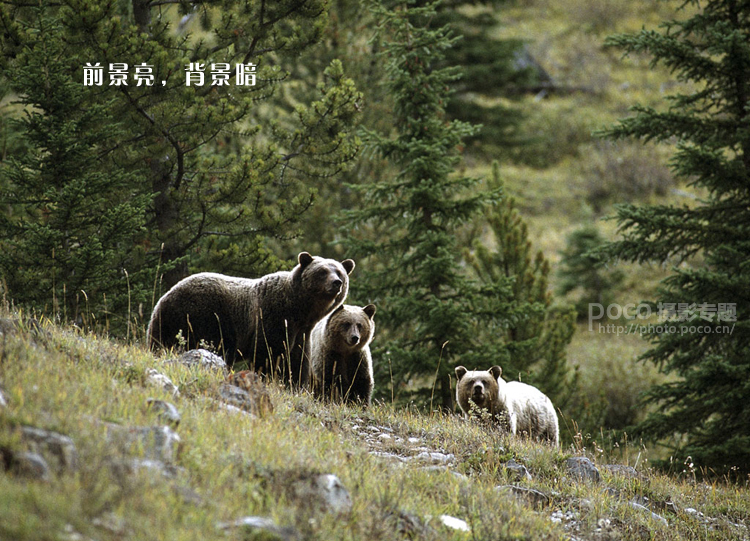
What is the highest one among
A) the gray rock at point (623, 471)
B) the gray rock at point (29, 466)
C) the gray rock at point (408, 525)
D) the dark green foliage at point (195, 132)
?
the dark green foliage at point (195, 132)

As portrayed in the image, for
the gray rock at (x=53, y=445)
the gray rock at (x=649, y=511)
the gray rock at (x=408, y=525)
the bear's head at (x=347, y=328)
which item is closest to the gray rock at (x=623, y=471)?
the gray rock at (x=649, y=511)

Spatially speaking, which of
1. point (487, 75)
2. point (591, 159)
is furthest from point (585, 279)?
point (591, 159)

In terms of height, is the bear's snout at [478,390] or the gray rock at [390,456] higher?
the gray rock at [390,456]

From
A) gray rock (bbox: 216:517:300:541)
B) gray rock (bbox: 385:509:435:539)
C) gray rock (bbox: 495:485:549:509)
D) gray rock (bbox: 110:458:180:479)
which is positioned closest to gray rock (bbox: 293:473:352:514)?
gray rock (bbox: 385:509:435:539)

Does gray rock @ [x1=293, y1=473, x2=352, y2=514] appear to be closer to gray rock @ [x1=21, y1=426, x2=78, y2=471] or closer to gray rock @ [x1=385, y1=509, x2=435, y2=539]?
gray rock @ [x1=385, y1=509, x2=435, y2=539]

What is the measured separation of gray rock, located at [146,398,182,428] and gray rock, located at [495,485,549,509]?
2561mm

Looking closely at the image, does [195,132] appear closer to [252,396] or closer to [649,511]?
[252,396]

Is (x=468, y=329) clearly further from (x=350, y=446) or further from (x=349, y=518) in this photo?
(x=349, y=518)

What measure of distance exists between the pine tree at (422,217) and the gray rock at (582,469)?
173 inches

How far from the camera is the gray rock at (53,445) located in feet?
11.2

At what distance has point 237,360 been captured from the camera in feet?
28.2

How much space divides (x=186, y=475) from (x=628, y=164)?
1347 inches

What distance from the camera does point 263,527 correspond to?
11.4 feet

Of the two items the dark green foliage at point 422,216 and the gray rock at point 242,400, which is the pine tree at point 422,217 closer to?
the dark green foliage at point 422,216
